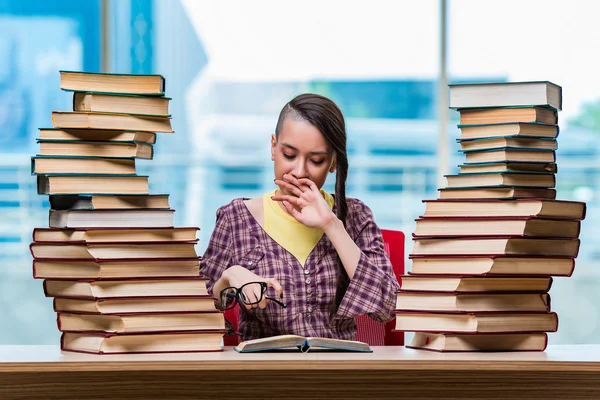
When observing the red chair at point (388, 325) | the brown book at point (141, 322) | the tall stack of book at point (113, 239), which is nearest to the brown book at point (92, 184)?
the tall stack of book at point (113, 239)

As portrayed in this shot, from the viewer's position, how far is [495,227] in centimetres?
154

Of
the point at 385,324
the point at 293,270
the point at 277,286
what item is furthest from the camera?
the point at 385,324

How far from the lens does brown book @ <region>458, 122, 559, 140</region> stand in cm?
158

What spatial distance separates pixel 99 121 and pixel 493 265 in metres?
0.75

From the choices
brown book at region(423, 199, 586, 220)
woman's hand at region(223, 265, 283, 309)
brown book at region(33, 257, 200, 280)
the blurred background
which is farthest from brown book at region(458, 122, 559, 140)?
the blurred background

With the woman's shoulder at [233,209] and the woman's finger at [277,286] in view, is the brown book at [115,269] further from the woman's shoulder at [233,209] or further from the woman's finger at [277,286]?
the woman's shoulder at [233,209]

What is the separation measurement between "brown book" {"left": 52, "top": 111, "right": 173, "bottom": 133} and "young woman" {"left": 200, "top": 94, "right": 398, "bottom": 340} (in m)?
0.33

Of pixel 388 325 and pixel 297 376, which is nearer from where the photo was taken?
pixel 297 376

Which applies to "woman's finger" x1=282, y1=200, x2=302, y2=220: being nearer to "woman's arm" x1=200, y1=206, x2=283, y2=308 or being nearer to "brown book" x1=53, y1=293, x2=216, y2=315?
"woman's arm" x1=200, y1=206, x2=283, y2=308

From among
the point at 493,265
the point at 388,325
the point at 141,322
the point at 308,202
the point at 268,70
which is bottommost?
the point at 388,325

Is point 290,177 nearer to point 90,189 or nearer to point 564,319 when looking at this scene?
point 90,189

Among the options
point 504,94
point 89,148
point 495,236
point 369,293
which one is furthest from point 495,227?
point 89,148

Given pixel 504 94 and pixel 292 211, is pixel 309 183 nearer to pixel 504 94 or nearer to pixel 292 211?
pixel 292 211

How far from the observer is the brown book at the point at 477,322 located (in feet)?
5.00
